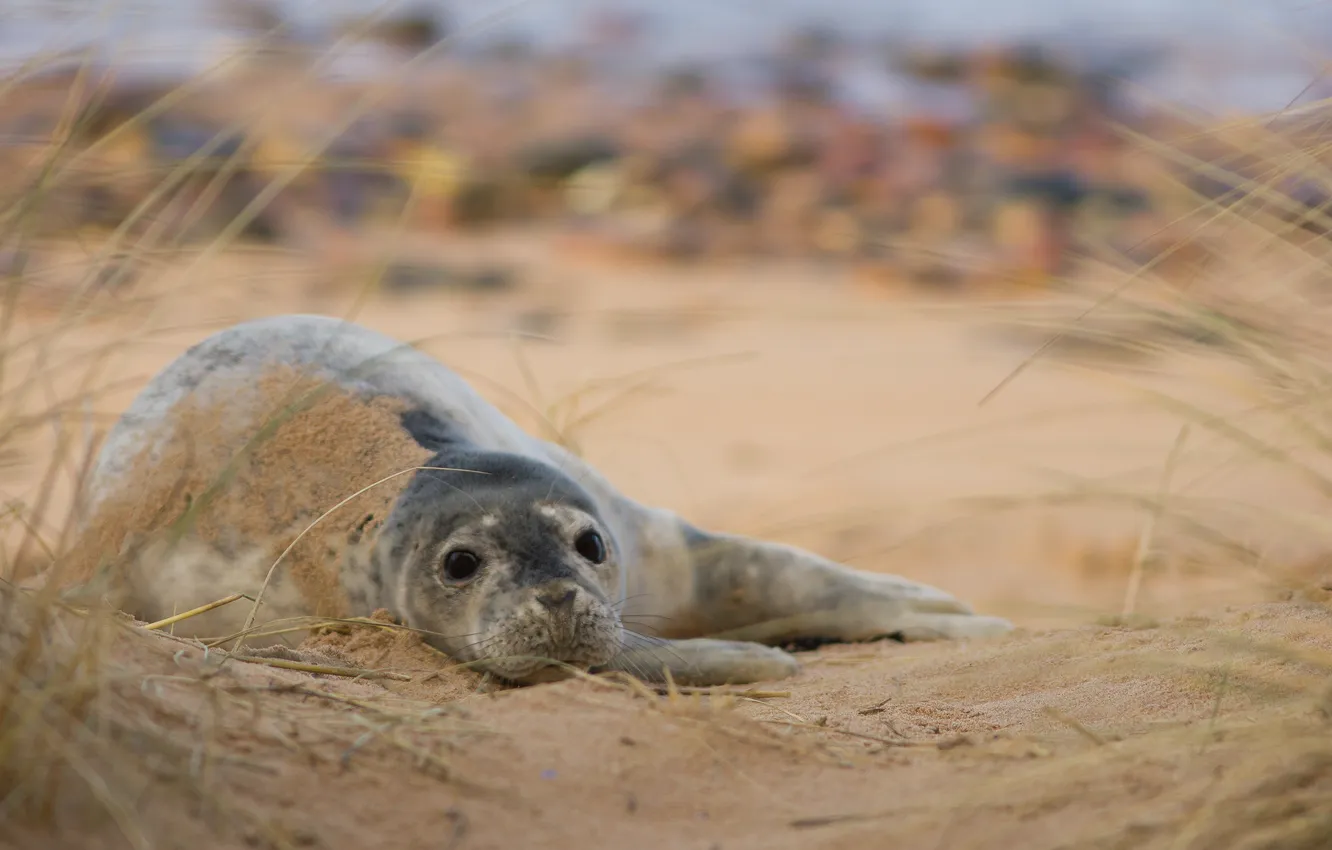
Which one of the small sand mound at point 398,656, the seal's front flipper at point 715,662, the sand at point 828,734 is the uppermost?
the sand at point 828,734

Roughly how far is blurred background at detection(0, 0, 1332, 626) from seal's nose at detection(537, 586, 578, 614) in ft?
1.10

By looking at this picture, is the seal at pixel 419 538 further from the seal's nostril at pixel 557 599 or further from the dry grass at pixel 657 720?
the dry grass at pixel 657 720

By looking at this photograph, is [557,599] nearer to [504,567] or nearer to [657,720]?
[504,567]

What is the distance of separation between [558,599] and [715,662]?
1.79 ft

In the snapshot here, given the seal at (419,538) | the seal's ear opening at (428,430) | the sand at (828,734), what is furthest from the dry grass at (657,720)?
the seal's ear opening at (428,430)

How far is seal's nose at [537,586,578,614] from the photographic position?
3.03 m

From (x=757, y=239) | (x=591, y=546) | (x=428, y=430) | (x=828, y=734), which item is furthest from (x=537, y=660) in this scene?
(x=757, y=239)

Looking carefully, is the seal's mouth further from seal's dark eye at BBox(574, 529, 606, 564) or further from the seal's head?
seal's dark eye at BBox(574, 529, 606, 564)

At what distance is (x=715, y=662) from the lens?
3.43 metres

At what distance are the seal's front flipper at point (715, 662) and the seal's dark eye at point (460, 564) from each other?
0.42 meters

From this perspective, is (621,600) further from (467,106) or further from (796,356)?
(467,106)

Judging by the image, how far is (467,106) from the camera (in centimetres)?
2016

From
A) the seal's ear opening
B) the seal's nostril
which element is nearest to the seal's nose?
the seal's nostril

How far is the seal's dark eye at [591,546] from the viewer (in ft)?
11.0
